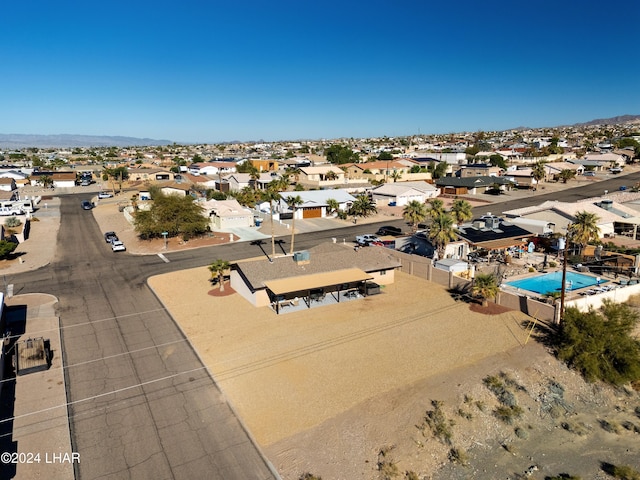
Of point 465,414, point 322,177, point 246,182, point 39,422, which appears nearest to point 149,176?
point 246,182

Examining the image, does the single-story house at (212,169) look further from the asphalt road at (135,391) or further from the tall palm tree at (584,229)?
the tall palm tree at (584,229)

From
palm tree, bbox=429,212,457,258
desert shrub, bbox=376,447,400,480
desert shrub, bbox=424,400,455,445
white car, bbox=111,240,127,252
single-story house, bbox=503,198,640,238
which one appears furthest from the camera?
single-story house, bbox=503,198,640,238

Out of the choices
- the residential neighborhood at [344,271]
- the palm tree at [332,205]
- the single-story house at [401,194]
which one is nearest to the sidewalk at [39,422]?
the residential neighborhood at [344,271]

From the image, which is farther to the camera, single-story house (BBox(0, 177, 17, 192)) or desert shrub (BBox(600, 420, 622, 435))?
single-story house (BBox(0, 177, 17, 192))

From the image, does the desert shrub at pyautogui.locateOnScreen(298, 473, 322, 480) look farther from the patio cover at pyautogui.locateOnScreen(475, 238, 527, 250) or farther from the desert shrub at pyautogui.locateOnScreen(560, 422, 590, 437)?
the patio cover at pyautogui.locateOnScreen(475, 238, 527, 250)

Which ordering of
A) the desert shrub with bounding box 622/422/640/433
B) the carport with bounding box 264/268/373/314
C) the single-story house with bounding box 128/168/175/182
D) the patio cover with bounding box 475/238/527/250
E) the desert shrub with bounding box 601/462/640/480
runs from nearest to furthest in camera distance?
the desert shrub with bounding box 601/462/640/480, the desert shrub with bounding box 622/422/640/433, the carport with bounding box 264/268/373/314, the patio cover with bounding box 475/238/527/250, the single-story house with bounding box 128/168/175/182

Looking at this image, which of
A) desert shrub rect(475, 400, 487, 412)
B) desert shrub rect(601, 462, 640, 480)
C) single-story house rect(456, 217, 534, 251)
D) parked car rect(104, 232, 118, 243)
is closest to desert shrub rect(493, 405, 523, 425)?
desert shrub rect(475, 400, 487, 412)
